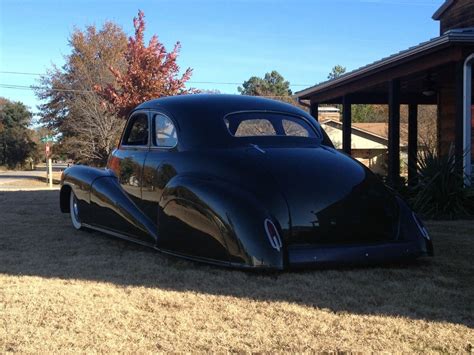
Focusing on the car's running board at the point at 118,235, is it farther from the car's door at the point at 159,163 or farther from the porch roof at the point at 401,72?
the porch roof at the point at 401,72

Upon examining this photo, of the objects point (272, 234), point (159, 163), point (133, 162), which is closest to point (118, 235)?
point (133, 162)

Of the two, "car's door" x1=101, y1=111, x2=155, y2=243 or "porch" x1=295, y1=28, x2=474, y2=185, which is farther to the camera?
"porch" x1=295, y1=28, x2=474, y2=185

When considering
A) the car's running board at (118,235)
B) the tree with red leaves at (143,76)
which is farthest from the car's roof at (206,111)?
the tree with red leaves at (143,76)

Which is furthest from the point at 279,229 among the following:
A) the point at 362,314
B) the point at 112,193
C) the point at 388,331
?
the point at 112,193

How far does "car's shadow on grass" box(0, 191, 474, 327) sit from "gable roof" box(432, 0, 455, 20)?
390 inches

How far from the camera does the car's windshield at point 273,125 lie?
5.92 metres

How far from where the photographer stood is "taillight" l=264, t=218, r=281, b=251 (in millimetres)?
4449

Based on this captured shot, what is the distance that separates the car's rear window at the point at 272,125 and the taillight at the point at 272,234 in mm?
1617

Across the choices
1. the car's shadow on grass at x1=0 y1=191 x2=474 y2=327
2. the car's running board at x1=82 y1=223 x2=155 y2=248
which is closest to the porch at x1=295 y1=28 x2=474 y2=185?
the car's shadow on grass at x1=0 y1=191 x2=474 y2=327

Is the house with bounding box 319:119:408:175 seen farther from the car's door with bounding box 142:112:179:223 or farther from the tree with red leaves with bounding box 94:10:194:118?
the car's door with bounding box 142:112:179:223

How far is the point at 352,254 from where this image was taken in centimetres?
463

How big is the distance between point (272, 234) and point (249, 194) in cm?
44

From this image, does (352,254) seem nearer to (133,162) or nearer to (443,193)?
(133,162)

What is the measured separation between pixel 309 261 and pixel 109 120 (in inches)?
1084
